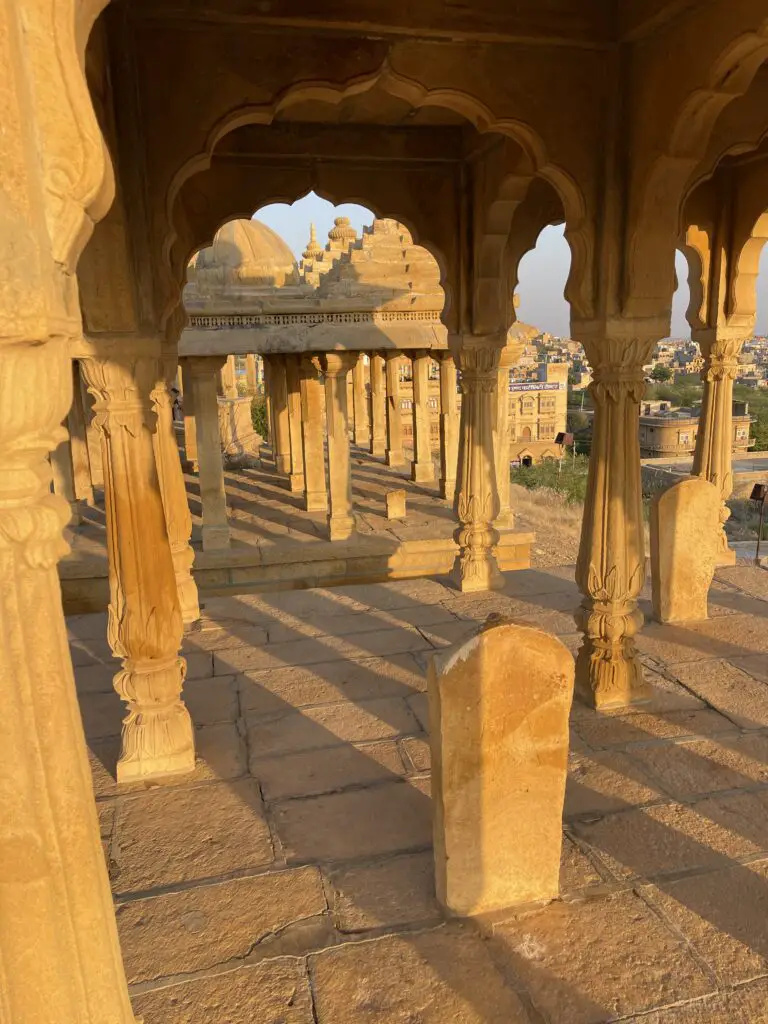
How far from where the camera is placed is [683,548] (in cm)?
582

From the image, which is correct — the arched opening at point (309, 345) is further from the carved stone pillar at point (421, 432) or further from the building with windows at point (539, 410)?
the building with windows at point (539, 410)

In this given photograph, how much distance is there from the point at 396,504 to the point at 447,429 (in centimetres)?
225

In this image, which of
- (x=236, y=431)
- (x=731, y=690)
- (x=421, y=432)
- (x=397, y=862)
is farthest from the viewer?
(x=236, y=431)

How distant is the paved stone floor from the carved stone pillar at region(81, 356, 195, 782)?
0.78 feet

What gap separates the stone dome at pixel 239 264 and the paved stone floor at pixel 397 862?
835cm

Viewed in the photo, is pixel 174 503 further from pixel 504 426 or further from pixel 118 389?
pixel 504 426

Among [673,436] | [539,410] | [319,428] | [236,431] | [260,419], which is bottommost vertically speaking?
[673,436]

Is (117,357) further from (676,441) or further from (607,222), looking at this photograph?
(676,441)

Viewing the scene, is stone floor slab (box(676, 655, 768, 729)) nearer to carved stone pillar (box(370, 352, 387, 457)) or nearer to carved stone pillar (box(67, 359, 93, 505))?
carved stone pillar (box(67, 359, 93, 505))

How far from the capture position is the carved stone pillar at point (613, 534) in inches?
167

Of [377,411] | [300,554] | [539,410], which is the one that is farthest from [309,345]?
[539,410]

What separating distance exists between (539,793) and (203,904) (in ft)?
4.88

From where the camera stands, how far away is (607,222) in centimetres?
403

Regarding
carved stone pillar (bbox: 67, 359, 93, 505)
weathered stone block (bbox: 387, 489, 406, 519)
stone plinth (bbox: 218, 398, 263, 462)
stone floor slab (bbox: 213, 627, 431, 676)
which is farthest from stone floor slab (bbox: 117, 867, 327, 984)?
stone plinth (bbox: 218, 398, 263, 462)
